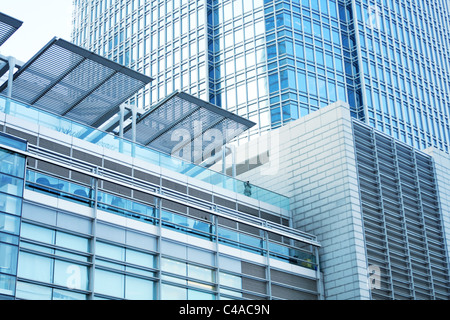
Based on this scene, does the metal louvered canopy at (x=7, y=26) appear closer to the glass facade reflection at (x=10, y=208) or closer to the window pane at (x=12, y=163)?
the glass facade reflection at (x=10, y=208)

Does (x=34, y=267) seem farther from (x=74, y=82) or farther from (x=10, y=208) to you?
(x=74, y=82)

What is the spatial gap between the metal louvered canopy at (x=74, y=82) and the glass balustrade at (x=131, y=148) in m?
5.23

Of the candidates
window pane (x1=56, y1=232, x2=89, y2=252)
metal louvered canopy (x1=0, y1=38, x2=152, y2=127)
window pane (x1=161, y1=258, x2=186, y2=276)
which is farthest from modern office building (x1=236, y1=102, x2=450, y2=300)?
window pane (x1=56, y1=232, x2=89, y2=252)

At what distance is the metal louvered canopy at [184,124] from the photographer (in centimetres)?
3606

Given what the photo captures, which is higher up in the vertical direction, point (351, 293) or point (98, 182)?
point (98, 182)

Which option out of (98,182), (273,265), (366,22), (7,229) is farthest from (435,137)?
(7,229)

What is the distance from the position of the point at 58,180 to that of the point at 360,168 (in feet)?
48.6

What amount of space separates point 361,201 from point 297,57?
38.4 m

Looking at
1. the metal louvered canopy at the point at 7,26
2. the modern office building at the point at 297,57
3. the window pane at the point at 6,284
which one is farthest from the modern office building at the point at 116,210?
the modern office building at the point at 297,57

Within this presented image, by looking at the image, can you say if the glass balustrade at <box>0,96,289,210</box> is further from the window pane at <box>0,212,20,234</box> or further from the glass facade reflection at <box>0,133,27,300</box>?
the window pane at <box>0,212,20,234</box>

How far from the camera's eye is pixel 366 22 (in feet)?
255

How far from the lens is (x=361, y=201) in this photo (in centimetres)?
3275

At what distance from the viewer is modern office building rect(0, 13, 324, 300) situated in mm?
22375
